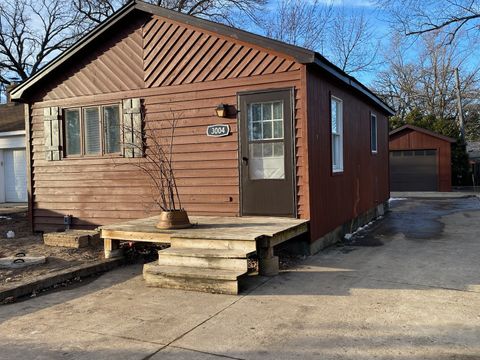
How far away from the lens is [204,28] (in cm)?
739

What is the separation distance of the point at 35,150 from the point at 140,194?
2.66 m

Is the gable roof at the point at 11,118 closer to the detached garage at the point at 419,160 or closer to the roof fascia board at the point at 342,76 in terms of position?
the roof fascia board at the point at 342,76

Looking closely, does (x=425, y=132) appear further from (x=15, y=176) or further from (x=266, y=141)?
(x=15, y=176)

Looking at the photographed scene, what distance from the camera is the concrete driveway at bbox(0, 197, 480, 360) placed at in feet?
11.5

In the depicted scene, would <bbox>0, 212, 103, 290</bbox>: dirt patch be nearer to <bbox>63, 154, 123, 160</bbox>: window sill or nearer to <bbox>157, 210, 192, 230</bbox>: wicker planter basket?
<bbox>157, 210, 192, 230</bbox>: wicker planter basket

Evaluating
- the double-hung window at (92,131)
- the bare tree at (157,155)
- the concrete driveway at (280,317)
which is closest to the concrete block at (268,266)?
the concrete driveway at (280,317)

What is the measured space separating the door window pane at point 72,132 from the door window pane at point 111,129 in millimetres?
652

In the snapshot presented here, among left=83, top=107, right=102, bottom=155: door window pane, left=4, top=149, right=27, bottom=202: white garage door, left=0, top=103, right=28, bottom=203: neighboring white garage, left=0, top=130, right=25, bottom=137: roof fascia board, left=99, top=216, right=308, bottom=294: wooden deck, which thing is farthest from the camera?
left=4, top=149, right=27, bottom=202: white garage door

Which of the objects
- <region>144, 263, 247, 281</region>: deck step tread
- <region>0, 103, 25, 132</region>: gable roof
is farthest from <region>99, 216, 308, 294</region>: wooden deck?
<region>0, 103, 25, 132</region>: gable roof

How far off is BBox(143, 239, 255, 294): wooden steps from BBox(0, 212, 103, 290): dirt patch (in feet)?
4.96

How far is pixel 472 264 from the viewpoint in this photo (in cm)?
621

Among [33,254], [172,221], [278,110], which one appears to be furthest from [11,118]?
[278,110]

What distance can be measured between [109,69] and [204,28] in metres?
2.16

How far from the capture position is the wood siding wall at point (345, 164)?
6.94m
